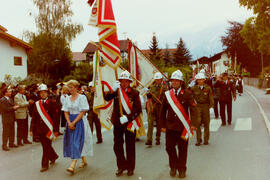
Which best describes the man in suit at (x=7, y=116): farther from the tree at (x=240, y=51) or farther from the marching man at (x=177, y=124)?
the tree at (x=240, y=51)

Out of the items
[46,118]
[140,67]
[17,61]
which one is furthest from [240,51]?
[46,118]

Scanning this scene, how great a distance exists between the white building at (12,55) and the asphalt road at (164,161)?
2537 centimetres

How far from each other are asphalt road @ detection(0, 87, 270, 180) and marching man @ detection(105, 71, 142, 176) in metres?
0.27

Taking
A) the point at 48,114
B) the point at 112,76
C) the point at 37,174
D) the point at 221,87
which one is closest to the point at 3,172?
the point at 37,174

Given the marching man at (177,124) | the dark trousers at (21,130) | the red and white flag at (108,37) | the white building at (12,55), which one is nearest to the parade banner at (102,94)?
the red and white flag at (108,37)

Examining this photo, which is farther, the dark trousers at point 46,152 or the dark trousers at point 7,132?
the dark trousers at point 7,132

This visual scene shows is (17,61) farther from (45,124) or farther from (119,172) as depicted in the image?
(119,172)

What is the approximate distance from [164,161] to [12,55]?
3128 centimetres

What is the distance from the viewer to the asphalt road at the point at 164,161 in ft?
20.7

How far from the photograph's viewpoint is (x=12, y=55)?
3494 cm

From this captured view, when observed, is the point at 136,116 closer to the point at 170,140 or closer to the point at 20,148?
the point at 170,140

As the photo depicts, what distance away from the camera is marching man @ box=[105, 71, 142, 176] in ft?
20.9

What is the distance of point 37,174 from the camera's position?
6.75 meters

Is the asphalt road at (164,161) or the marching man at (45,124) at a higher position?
the marching man at (45,124)
